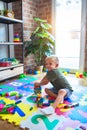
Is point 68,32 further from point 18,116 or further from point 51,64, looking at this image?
point 18,116

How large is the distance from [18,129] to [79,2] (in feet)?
9.18

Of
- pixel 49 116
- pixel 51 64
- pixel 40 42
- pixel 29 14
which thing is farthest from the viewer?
pixel 29 14

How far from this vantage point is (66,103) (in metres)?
1.69

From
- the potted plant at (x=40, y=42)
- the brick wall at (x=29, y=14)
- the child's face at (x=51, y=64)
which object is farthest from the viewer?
the brick wall at (x=29, y=14)

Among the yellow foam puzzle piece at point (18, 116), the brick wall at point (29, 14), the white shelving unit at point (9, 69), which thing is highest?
the brick wall at point (29, 14)

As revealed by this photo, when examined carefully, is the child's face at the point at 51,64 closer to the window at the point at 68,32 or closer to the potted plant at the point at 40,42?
the potted plant at the point at 40,42

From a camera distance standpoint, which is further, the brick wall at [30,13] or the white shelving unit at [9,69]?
the brick wall at [30,13]

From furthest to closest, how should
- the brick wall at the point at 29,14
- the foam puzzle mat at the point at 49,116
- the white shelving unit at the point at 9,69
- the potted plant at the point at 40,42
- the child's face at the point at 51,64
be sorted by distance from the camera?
the brick wall at the point at 29,14 < the potted plant at the point at 40,42 < the white shelving unit at the point at 9,69 < the child's face at the point at 51,64 < the foam puzzle mat at the point at 49,116

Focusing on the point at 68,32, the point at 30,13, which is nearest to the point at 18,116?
the point at 68,32

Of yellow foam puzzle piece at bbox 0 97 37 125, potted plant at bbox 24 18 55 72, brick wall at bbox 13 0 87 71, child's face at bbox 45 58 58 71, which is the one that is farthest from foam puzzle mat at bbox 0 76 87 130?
brick wall at bbox 13 0 87 71

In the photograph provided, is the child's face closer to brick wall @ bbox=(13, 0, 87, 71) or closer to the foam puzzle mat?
the foam puzzle mat

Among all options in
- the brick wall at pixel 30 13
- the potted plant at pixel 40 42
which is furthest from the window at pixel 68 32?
the potted plant at pixel 40 42

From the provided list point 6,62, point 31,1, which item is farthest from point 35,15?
point 6,62

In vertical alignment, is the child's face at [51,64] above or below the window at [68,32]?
below
